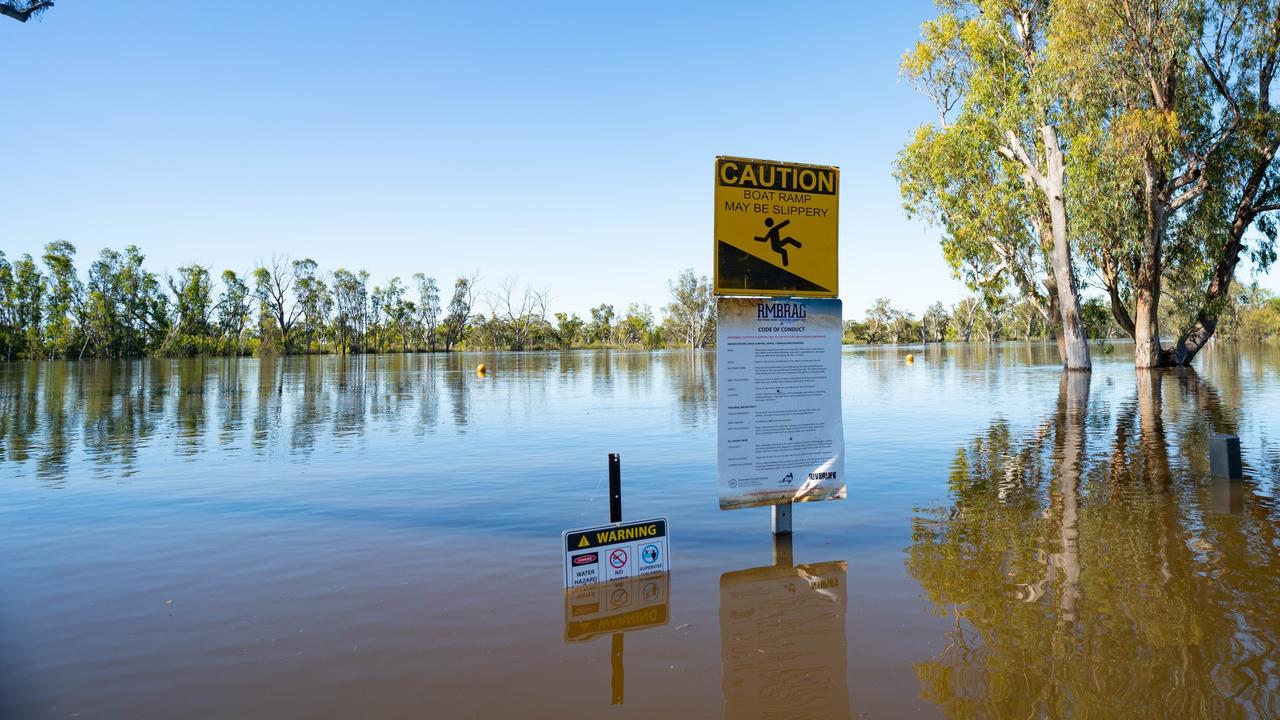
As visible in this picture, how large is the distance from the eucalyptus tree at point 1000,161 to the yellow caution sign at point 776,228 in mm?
30769

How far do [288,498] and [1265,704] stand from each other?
9.46 metres

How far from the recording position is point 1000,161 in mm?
37375

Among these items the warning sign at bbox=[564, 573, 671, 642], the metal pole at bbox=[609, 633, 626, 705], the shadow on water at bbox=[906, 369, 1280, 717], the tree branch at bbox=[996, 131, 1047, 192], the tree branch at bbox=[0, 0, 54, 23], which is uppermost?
the tree branch at bbox=[996, 131, 1047, 192]

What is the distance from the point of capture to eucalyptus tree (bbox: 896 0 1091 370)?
33.7 metres

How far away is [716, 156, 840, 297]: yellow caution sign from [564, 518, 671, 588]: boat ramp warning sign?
217 cm

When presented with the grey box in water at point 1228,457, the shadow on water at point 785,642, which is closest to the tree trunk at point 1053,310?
the grey box in water at point 1228,457

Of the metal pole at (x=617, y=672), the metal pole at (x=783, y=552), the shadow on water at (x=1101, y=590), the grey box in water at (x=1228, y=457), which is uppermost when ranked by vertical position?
the grey box in water at (x=1228, y=457)

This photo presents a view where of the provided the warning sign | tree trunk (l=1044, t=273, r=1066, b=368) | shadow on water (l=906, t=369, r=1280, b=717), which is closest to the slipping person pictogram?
shadow on water (l=906, t=369, r=1280, b=717)

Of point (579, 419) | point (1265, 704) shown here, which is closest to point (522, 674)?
point (1265, 704)

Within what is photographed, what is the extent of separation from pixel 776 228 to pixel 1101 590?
150 inches

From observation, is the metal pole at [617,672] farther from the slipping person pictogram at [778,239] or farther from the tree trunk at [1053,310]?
the tree trunk at [1053,310]

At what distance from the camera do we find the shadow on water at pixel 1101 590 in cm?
367

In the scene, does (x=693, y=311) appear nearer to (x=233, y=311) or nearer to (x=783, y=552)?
(x=233, y=311)

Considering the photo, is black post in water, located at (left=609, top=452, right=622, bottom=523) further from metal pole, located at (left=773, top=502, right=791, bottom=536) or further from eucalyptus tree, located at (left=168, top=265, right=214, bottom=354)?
eucalyptus tree, located at (left=168, top=265, right=214, bottom=354)
